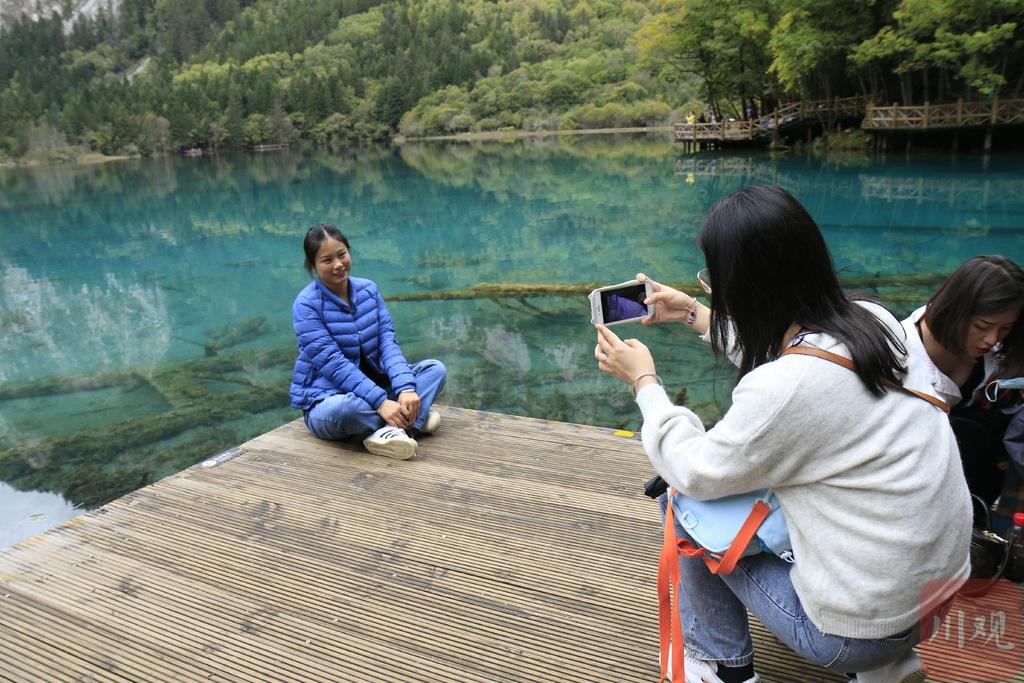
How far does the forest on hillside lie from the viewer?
70.7 ft

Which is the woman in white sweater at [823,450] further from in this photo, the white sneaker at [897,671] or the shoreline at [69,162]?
the shoreline at [69,162]

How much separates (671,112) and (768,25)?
29.3 metres

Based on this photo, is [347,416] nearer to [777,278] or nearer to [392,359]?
[392,359]

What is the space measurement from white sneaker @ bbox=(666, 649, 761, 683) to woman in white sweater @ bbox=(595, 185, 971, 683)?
22cm

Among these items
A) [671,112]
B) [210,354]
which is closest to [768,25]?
[210,354]

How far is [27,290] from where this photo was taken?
1188cm

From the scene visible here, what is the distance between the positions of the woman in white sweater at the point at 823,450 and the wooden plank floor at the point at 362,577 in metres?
0.55

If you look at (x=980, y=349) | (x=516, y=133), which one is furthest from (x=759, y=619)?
(x=516, y=133)

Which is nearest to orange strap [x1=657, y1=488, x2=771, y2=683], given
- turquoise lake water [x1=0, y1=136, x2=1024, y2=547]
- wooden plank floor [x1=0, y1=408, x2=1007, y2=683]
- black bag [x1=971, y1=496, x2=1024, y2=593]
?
wooden plank floor [x1=0, y1=408, x2=1007, y2=683]

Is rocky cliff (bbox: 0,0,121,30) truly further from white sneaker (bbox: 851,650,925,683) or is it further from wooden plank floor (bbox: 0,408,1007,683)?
white sneaker (bbox: 851,650,925,683)

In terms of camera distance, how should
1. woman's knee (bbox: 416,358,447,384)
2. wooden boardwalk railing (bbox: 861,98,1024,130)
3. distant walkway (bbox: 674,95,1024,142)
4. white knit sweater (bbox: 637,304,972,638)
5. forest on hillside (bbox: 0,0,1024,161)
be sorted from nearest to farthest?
white knit sweater (bbox: 637,304,972,638)
woman's knee (bbox: 416,358,447,384)
wooden boardwalk railing (bbox: 861,98,1024,130)
distant walkway (bbox: 674,95,1024,142)
forest on hillside (bbox: 0,0,1024,161)

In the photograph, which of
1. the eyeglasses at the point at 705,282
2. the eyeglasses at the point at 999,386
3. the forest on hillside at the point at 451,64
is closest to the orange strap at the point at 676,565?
the eyeglasses at the point at 705,282

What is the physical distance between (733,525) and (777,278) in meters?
0.45

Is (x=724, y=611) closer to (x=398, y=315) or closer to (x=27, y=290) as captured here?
(x=398, y=315)
